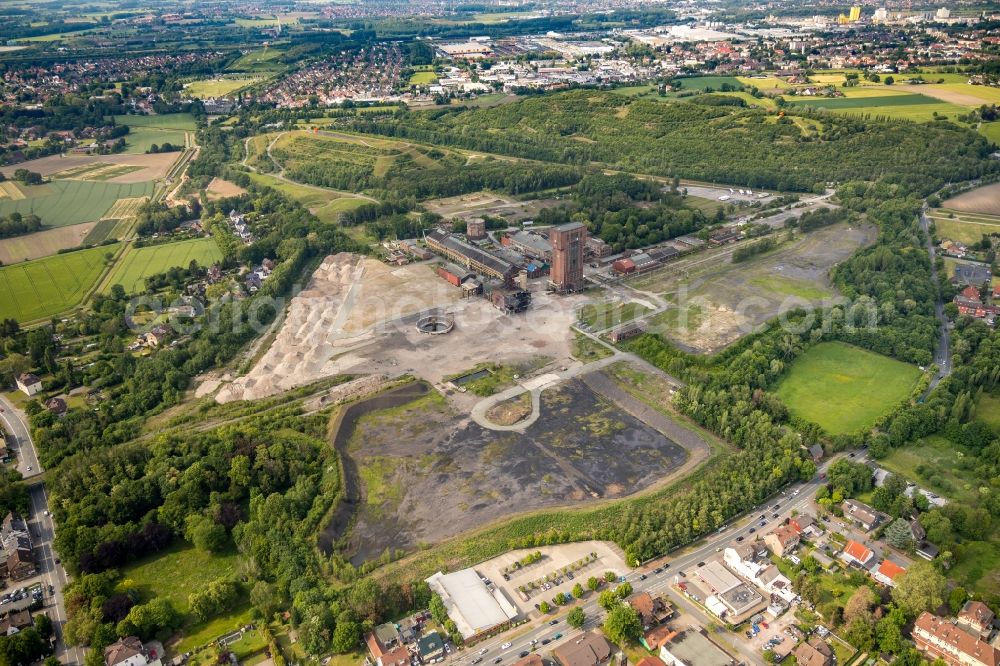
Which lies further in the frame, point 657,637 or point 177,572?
point 177,572

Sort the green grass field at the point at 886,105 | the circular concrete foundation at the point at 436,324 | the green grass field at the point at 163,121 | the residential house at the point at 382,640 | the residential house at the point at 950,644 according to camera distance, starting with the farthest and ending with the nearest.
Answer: the green grass field at the point at 163,121
the green grass field at the point at 886,105
the circular concrete foundation at the point at 436,324
the residential house at the point at 382,640
the residential house at the point at 950,644

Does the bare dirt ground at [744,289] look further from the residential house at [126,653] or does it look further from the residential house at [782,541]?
the residential house at [126,653]

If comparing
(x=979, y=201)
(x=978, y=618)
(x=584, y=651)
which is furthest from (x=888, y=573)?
(x=979, y=201)

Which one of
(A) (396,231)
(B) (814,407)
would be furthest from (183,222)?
(B) (814,407)

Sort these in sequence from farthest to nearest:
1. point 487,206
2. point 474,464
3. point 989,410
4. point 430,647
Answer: point 487,206
point 989,410
point 474,464
point 430,647

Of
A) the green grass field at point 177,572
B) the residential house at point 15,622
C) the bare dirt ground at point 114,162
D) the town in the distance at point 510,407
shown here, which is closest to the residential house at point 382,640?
the town in the distance at point 510,407

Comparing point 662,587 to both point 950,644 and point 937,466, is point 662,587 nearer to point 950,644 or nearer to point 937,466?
point 950,644
